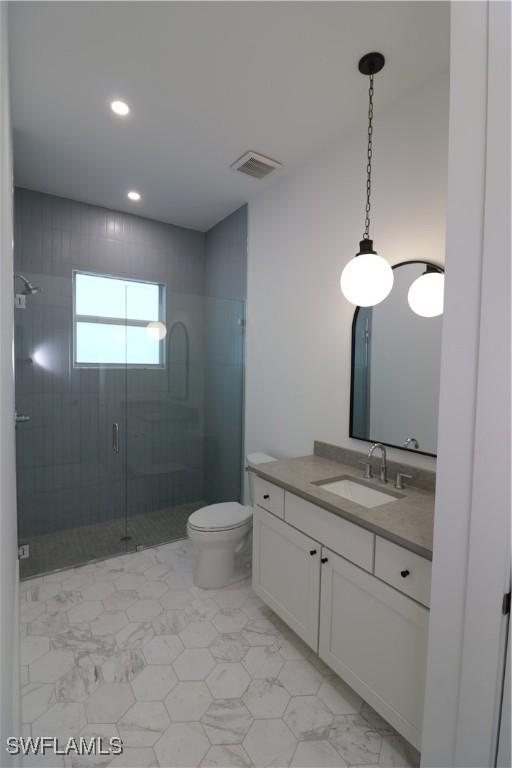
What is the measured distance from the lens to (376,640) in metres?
1.35

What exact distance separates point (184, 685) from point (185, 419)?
193 centimetres

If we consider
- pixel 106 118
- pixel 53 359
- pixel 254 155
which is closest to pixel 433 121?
pixel 254 155

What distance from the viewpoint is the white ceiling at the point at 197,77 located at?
4.58ft

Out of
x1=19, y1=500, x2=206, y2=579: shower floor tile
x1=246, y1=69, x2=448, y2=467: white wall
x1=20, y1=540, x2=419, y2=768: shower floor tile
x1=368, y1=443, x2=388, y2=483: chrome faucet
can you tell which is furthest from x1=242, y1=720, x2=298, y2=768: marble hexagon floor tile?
x1=19, y1=500, x2=206, y2=579: shower floor tile

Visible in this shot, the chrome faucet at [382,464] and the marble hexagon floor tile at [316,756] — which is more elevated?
the chrome faucet at [382,464]

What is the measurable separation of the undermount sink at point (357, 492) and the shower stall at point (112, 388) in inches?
53.9

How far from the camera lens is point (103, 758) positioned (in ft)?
4.19

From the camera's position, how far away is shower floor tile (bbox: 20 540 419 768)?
132 centimetres

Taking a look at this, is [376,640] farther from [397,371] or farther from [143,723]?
[397,371]

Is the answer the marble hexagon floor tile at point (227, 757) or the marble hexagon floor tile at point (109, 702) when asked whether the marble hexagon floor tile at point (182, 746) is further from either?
the marble hexagon floor tile at point (109, 702)

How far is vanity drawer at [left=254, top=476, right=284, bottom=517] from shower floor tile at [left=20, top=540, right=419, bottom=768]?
0.65m

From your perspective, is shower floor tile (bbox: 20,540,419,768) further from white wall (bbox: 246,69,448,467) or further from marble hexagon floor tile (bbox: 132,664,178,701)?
white wall (bbox: 246,69,448,467)

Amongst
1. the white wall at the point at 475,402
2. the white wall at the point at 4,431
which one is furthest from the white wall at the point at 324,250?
the white wall at the point at 4,431

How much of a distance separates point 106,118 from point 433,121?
1.69 metres
